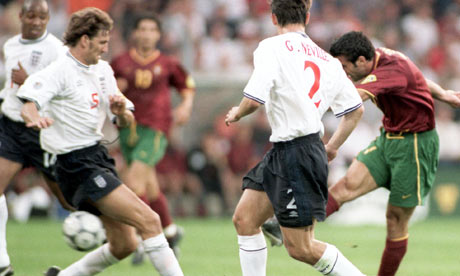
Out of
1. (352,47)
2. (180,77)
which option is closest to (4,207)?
(180,77)

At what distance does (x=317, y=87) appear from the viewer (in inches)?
229

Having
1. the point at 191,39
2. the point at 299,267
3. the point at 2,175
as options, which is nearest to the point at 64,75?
the point at 2,175

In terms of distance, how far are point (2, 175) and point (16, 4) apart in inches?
354

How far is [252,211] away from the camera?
6.05 m

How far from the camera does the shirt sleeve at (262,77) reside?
18.1 feet

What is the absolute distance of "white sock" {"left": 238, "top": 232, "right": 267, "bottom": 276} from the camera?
6070mm

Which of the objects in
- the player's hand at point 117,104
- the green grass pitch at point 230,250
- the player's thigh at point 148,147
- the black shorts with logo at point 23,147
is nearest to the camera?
the player's hand at point 117,104

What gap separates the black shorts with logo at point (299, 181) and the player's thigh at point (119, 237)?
56.9 inches

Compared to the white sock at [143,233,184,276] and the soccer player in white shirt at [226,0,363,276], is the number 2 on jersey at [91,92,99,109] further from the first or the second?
the soccer player in white shirt at [226,0,363,276]

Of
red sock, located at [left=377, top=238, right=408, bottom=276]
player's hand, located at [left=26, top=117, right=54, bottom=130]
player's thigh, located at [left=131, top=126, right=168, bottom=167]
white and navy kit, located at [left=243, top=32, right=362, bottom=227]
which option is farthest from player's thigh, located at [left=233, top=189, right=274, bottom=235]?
player's thigh, located at [left=131, top=126, right=168, bottom=167]

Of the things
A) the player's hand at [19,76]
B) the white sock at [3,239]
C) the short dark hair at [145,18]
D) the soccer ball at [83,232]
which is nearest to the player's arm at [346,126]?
the soccer ball at [83,232]

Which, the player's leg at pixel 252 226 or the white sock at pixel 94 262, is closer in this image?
the player's leg at pixel 252 226

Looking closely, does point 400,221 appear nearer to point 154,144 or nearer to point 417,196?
point 417,196

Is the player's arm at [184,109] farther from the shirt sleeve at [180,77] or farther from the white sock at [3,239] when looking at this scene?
the white sock at [3,239]
